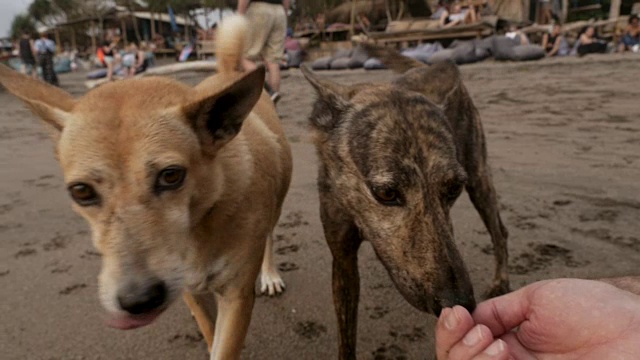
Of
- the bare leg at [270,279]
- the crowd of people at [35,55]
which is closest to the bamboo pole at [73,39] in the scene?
the crowd of people at [35,55]

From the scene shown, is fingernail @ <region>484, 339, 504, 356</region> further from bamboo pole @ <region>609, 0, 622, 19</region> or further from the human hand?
bamboo pole @ <region>609, 0, 622, 19</region>

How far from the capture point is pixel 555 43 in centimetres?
1488

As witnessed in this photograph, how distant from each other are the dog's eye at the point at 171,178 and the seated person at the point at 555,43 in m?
15.6

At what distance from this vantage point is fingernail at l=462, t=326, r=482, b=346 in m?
1.40

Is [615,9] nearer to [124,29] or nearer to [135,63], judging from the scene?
[135,63]

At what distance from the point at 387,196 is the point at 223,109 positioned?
2.56ft

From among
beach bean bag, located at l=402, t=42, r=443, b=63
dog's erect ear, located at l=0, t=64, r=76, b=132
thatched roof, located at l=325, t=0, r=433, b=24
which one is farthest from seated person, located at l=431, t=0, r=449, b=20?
dog's erect ear, located at l=0, t=64, r=76, b=132

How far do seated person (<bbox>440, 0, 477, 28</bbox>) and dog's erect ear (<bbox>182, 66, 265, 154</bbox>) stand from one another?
17.8 meters

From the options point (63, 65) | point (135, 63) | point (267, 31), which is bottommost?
point (63, 65)

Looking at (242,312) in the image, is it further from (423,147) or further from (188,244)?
(423,147)

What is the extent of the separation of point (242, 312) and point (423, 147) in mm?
1106

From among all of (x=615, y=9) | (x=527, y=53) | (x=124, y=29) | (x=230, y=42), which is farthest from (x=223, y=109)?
(x=124, y=29)

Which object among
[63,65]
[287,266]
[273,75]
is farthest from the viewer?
[63,65]

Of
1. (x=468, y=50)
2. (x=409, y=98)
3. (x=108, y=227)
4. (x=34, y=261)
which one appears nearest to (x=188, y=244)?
(x=108, y=227)
